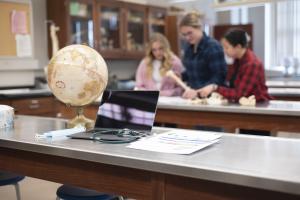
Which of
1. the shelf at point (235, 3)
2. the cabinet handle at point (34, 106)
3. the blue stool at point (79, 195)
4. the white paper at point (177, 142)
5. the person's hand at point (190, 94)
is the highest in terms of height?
the shelf at point (235, 3)

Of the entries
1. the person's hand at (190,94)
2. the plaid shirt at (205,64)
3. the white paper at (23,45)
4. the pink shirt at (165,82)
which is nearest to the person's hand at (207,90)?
the person's hand at (190,94)

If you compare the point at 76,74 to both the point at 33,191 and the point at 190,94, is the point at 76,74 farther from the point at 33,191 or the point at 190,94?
the point at 33,191

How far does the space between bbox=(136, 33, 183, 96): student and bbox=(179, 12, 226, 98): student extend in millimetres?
239

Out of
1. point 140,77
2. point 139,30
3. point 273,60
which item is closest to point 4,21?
point 140,77

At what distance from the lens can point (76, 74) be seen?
1.50 meters

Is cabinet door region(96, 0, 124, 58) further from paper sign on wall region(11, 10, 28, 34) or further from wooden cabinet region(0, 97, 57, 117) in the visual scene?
wooden cabinet region(0, 97, 57, 117)

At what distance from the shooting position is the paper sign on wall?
4.19m

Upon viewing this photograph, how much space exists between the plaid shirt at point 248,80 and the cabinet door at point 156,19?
321 centimetres

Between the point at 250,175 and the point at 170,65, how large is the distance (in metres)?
2.52

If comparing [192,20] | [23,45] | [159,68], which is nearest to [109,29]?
[23,45]

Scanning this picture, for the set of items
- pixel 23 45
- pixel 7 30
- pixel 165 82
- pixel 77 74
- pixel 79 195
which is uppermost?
pixel 7 30

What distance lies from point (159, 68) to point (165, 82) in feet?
0.58

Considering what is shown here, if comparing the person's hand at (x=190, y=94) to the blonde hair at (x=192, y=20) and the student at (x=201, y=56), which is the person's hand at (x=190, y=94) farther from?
the blonde hair at (x=192, y=20)

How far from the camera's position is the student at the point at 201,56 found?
3.03 meters
